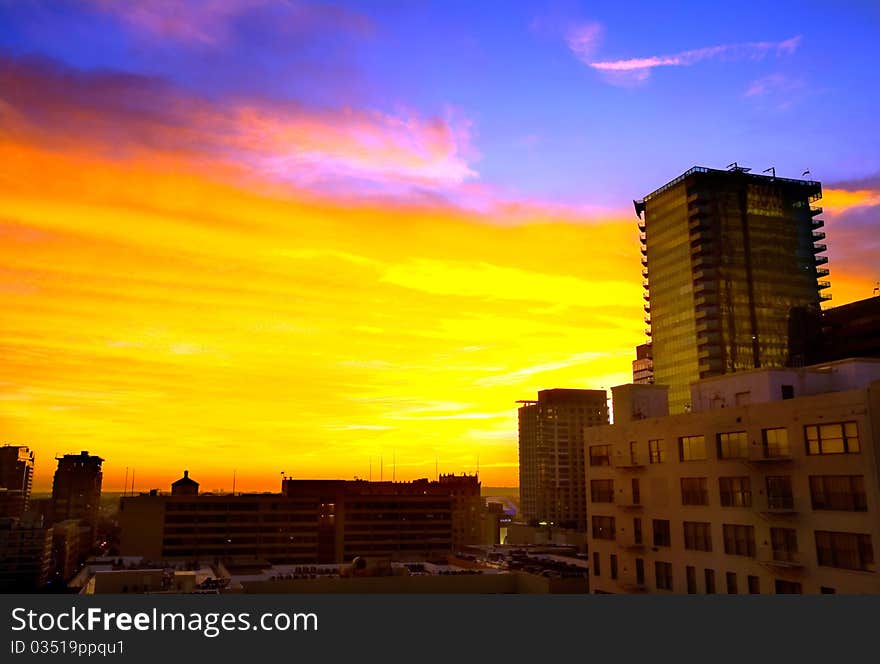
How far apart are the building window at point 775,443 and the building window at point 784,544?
5.37 meters

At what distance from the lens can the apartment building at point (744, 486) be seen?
47188 millimetres

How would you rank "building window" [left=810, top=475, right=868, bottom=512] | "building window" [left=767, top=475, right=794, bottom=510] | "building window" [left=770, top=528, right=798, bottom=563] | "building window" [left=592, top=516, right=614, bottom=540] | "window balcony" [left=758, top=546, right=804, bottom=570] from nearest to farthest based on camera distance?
"building window" [left=810, top=475, right=868, bottom=512] → "window balcony" [left=758, top=546, right=804, bottom=570] → "building window" [left=770, top=528, right=798, bottom=563] → "building window" [left=767, top=475, right=794, bottom=510] → "building window" [left=592, top=516, right=614, bottom=540]

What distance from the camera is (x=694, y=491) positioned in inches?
Answer: 2379

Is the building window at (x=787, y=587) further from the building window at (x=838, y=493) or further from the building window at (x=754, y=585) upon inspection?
the building window at (x=838, y=493)

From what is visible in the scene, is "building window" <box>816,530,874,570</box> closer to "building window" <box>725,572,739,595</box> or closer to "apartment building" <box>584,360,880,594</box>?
"apartment building" <box>584,360,880,594</box>

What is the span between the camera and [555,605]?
20.4 meters

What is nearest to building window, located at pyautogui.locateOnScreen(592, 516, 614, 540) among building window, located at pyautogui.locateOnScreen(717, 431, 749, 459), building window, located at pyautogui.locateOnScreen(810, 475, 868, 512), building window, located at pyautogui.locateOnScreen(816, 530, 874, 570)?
building window, located at pyautogui.locateOnScreen(717, 431, 749, 459)

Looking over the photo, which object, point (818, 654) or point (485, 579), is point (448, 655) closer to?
point (818, 654)

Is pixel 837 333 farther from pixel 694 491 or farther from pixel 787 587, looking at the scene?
pixel 787 587

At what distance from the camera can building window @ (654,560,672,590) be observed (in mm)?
62875

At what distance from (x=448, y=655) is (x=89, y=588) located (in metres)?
92.3

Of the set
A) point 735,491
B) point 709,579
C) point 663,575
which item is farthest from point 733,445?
point 663,575

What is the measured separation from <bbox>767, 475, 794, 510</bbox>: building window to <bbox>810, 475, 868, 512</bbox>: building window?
1.85 meters

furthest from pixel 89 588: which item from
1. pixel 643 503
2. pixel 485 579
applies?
pixel 643 503
